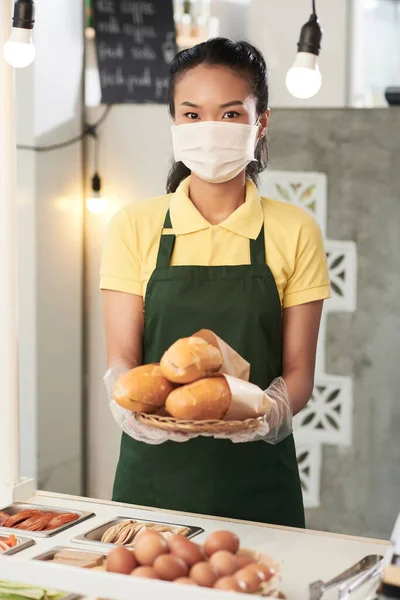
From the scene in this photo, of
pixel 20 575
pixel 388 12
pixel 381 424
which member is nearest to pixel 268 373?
pixel 20 575

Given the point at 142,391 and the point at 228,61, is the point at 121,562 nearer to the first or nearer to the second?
the point at 142,391

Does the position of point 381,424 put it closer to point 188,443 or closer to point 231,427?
point 188,443

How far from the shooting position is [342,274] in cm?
373

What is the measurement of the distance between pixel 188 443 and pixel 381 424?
67.0 inches

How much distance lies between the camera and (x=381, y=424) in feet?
12.4

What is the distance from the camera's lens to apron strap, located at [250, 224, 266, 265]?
2260 millimetres

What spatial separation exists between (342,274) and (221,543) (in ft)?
7.92

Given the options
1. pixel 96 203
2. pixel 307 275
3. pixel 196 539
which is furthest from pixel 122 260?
pixel 96 203

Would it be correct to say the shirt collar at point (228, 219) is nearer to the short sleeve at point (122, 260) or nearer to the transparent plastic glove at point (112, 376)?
the short sleeve at point (122, 260)

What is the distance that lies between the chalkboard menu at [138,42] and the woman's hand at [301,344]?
2.35 m

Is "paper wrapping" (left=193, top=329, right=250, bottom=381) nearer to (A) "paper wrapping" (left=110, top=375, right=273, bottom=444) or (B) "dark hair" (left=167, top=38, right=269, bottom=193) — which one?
(A) "paper wrapping" (left=110, top=375, right=273, bottom=444)

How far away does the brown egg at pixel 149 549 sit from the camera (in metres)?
1.40

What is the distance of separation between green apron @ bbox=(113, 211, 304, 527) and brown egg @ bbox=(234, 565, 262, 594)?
928 millimetres

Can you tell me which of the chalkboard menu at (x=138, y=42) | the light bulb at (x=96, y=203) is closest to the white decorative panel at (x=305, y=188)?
the chalkboard menu at (x=138, y=42)
